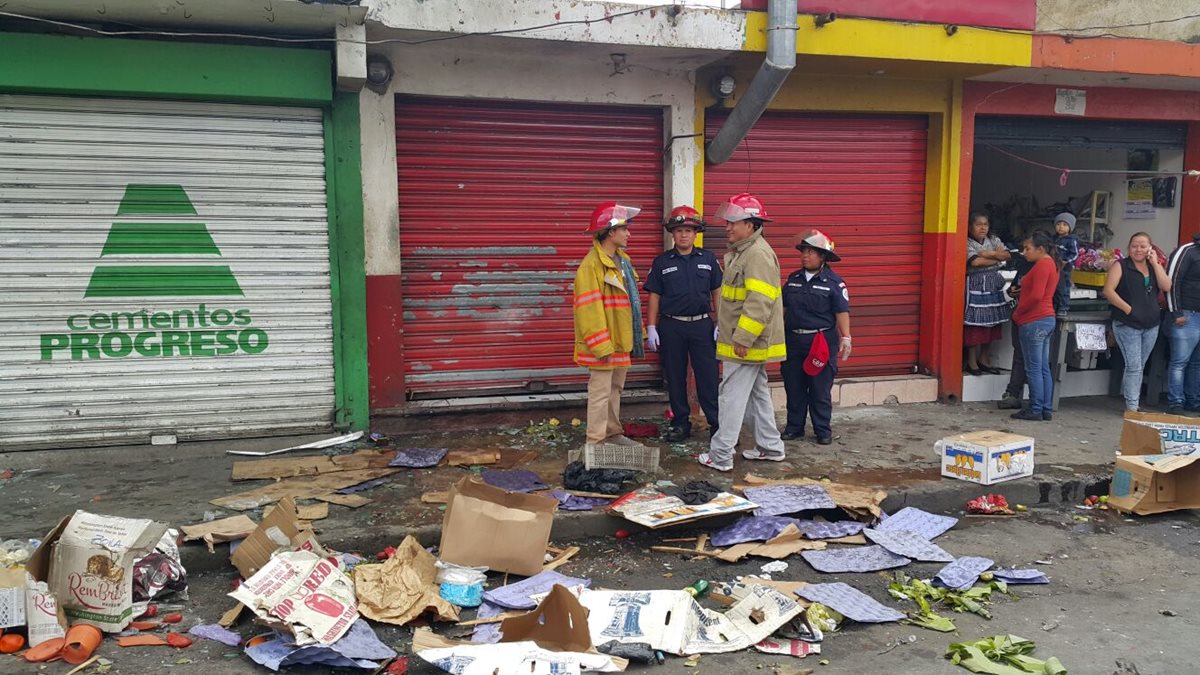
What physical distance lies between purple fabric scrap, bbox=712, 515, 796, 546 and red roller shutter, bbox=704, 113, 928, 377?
11.7 ft

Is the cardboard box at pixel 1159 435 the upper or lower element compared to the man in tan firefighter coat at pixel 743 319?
lower

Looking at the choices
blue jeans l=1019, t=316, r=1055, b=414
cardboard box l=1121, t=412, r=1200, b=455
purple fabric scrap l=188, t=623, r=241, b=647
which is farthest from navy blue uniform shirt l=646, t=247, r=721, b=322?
purple fabric scrap l=188, t=623, r=241, b=647

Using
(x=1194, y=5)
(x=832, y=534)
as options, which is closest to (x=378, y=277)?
(x=832, y=534)

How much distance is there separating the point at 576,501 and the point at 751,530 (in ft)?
4.01

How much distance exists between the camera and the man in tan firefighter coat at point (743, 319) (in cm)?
640

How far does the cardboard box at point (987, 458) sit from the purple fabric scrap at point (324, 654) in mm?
4598

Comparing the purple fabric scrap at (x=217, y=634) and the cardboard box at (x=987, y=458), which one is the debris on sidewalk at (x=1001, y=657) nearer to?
the cardboard box at (x=987, y=458)

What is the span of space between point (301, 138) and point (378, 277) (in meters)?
1.37

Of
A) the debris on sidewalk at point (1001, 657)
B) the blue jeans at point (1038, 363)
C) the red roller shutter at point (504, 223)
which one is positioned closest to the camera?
the debris on sidewalk at point (1001, 657)

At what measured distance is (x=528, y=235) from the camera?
8070 millimetres

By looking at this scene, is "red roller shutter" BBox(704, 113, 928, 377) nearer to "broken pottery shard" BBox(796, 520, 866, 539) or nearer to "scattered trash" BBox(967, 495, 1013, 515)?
"scattered trash" BBox(967, 495, 1013, 515)

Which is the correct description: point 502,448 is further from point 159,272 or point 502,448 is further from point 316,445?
point 159,272

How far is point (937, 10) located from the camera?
26.4 feet

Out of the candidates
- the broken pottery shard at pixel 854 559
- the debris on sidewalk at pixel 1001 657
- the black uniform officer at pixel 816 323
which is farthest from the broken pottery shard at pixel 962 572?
→ the black uniform officer at pixel 816 323
